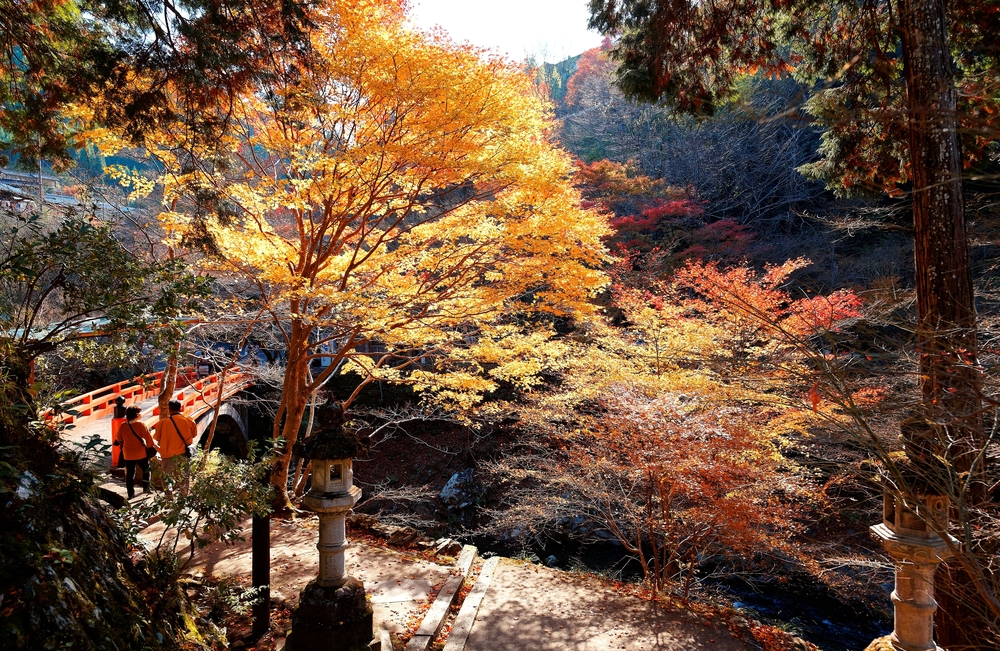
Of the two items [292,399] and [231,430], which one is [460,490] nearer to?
[231,430]

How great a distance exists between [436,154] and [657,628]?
6250 millimetres

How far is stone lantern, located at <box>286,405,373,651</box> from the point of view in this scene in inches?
194

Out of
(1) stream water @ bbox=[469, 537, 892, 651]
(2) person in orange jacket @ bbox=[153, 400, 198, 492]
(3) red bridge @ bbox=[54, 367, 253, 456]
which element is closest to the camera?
(2) person in orange jacket @ bbox=[153, 400, 198, 492]

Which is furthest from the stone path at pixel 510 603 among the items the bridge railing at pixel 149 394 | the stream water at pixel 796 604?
the bridge railing at pixel 149 394

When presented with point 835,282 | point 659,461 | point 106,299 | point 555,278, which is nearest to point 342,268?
point 555,278

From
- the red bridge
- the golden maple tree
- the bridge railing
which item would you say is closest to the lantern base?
the golden maple tree

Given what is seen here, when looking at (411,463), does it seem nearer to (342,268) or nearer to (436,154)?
(342,268)

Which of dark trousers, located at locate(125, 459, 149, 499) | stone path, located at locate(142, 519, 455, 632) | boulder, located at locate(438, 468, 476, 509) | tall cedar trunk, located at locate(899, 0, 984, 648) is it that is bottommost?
boulder, located at locate(438, 468, 476, 509)

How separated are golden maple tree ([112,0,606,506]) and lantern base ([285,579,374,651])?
2266 mm

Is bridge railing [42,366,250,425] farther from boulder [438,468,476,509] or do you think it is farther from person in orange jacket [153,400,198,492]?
boulder [438,468,476,509]

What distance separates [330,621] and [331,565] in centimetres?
47

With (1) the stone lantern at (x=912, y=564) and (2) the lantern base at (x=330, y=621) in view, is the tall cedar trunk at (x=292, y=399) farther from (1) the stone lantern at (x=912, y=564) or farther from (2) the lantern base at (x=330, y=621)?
(1) the stone lantern at (x=912, y=564)

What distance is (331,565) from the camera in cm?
515

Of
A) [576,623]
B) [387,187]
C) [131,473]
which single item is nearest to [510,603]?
[576,623]
